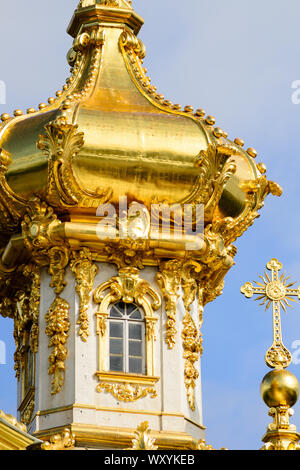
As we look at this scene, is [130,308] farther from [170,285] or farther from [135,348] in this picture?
[170,285]

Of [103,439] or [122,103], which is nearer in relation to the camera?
[103,439]

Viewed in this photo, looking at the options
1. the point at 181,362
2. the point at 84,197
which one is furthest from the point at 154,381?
the point at 84,197

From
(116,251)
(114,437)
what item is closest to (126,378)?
(114,437)

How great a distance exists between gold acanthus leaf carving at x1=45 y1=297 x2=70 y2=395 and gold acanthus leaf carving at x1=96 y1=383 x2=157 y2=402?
742 mm

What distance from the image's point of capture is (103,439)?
44.6 m

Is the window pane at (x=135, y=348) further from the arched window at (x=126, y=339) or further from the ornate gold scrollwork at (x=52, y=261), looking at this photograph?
the ornate gold scrollwork at (x=52, y=261)

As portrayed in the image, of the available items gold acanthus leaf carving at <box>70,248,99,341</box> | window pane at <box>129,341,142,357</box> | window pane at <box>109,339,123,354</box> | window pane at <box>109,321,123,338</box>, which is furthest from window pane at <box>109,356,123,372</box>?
gold acanthus leaf carving at <box>70,248,99,341</box>

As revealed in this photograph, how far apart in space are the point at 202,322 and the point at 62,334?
310cm

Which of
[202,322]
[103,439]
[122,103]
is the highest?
[122,103]

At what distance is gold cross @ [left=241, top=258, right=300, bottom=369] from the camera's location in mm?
45656

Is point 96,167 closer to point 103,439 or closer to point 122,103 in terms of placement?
point 122,103

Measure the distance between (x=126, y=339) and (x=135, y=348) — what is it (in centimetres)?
23

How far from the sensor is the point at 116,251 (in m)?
46.2

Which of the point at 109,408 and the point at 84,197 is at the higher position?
the point at 84,197
